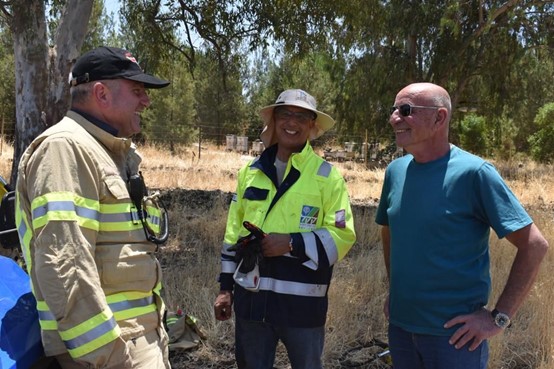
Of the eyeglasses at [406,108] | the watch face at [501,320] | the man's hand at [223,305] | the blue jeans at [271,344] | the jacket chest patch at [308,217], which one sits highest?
the eyeglasses at [406,108]

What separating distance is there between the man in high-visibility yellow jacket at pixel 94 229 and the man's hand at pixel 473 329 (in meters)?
1.20

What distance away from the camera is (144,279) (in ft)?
6.66

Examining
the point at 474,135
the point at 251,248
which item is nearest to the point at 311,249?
the point at 251,248

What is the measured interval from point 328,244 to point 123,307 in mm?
1098

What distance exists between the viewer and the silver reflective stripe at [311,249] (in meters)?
2.67

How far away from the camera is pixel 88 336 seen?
1756 millimetres

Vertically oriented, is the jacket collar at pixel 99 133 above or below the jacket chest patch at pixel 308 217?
above

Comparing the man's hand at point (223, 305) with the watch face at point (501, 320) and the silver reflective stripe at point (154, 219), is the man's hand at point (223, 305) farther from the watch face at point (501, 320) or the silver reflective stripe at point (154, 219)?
the watch face at point (501, 320)

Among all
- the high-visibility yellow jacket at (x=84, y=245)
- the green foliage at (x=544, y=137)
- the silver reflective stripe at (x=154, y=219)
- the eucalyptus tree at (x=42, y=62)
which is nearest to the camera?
the high-visibility yellow jacket at (x=84, y=245)

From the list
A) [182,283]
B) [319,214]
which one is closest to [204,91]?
[182,283]

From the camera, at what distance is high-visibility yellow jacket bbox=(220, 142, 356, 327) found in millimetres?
2721

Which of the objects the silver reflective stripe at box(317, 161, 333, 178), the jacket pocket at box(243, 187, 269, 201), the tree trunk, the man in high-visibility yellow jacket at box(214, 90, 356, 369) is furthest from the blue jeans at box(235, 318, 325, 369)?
the tree trunk

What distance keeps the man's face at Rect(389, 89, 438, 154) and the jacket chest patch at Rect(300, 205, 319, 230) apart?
0.56 metres

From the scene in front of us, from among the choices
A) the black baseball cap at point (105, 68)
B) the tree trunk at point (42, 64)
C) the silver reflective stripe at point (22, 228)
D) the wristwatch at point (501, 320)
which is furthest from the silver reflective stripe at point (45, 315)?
the tree trunk at point (42, 64)
